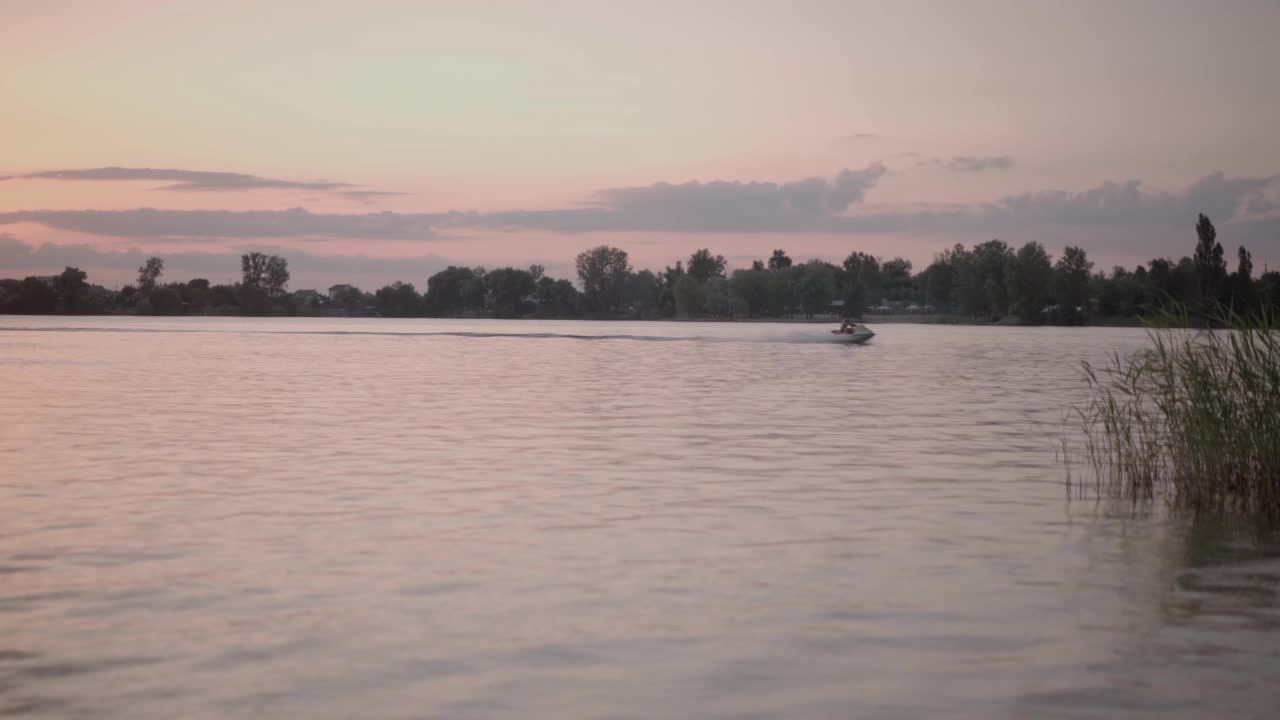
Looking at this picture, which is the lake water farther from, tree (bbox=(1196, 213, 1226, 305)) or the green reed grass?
tree (bbox=(1196, 213, 1226, 305))

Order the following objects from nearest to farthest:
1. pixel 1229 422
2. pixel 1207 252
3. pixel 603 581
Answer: pixel 603 581 → pixel 1229 422 → pixel 1207 252

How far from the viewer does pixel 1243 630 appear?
34.3 ft

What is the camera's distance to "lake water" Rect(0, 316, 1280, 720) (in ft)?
28.3

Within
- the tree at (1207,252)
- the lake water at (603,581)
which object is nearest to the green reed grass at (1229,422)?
the lake water at (603,581)

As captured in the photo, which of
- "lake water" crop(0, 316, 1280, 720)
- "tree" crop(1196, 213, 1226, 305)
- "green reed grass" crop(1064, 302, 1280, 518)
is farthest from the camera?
"tree" crop(1196, 213, 1226, 305)

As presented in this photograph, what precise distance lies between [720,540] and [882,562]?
6.85 feet

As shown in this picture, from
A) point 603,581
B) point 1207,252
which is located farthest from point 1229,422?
point 1207,252

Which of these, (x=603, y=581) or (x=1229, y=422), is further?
(x=1229, y=422)

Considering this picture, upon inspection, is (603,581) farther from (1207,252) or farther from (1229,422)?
(1207,252)

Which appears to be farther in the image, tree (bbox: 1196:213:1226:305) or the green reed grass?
tree (bbox: 1196:213:1226:305)

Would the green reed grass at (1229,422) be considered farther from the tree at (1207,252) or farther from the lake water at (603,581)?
the tree at (1207,252)

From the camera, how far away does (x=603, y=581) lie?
39.9ft

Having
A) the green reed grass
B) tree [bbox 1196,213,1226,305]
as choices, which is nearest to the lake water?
the green reed grass

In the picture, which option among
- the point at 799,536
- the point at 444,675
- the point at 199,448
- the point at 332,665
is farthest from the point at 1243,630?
the point at 199,448
